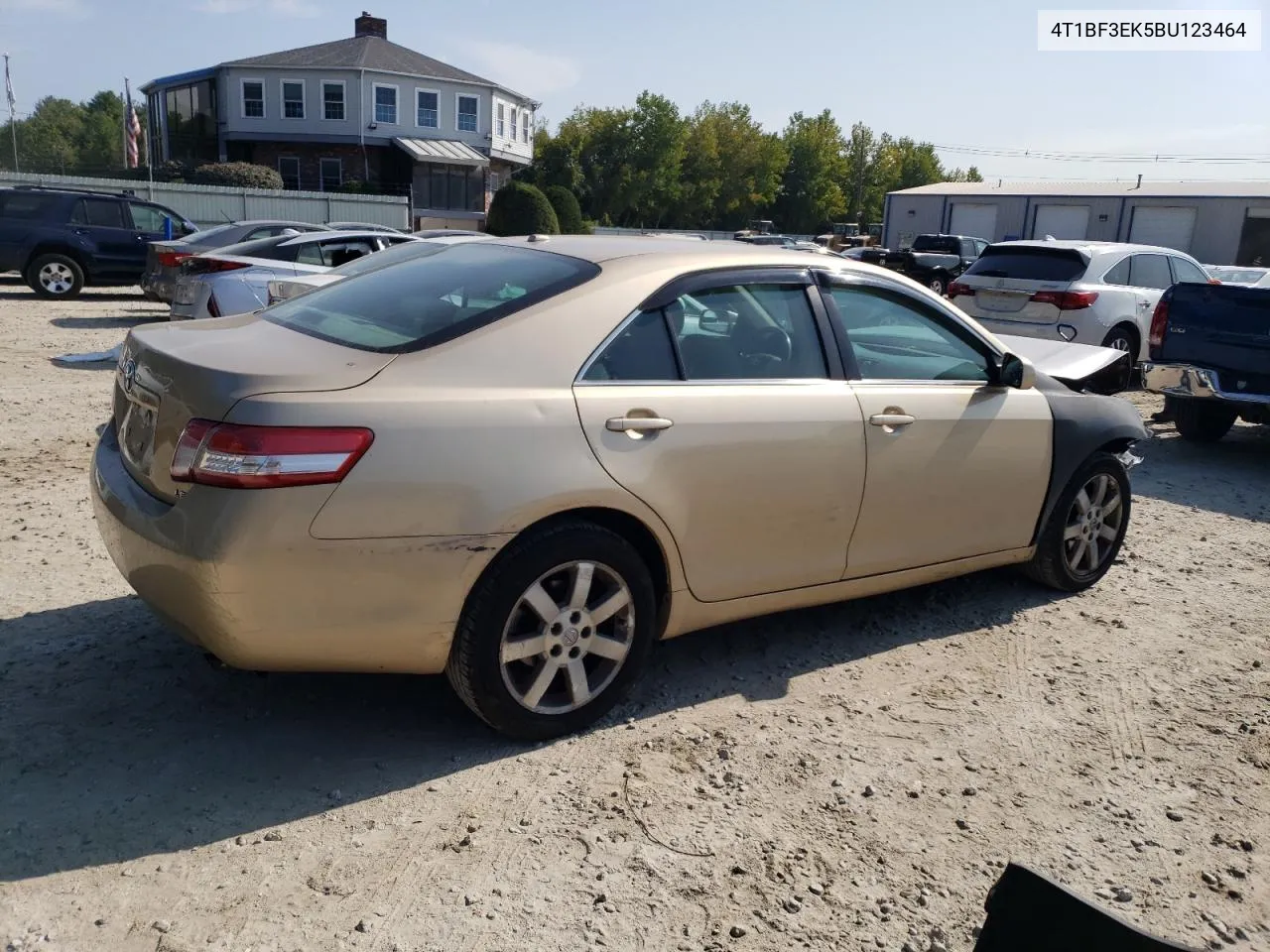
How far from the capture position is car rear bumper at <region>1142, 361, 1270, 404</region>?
336 inches

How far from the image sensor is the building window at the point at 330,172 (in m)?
47.5

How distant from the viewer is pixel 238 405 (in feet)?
9.95

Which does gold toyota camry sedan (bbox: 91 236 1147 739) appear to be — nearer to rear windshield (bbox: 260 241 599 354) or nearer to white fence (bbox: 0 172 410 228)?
rear windshield (bbox: 260 241 599 354)

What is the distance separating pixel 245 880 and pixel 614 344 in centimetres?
196

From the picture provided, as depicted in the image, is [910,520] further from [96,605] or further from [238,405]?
[96,605]

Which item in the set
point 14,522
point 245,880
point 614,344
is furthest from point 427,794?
point 14,522

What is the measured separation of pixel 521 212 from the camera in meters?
35.2

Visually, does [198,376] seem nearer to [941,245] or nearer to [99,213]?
[99,213]

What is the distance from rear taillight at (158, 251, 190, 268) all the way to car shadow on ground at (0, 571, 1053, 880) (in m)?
9.74

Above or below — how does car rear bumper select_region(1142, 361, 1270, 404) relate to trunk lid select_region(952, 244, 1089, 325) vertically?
below

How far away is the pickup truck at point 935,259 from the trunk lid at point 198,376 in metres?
25.5

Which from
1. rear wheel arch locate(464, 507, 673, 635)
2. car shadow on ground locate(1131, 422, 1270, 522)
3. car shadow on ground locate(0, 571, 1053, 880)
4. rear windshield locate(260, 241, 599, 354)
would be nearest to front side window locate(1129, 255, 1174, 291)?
car shadow on ground locate(1131, 422, 1270, 522)

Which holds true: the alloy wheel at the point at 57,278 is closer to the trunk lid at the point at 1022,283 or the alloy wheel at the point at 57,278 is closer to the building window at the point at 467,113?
the trunk lid at the point at 1022,283

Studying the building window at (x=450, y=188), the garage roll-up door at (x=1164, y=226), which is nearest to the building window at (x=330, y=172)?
the building window at (x=450, y=188)
